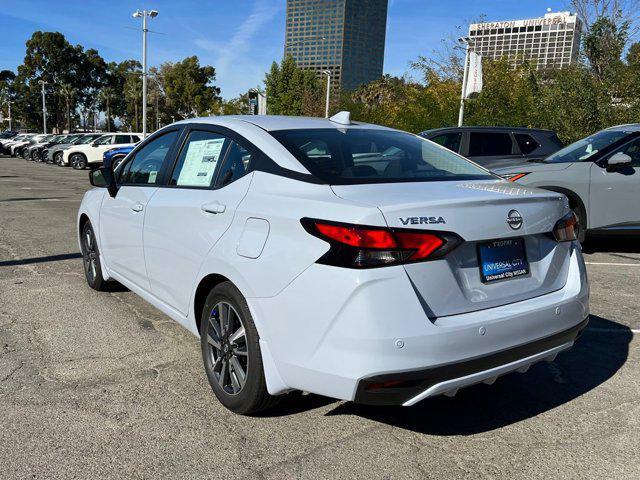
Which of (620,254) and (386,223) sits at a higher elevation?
(386,223)

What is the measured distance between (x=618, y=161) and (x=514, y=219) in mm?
5348

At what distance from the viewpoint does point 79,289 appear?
216 inches

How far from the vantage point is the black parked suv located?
1012cm

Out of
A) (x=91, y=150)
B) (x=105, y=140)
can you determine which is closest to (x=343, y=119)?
(x=91, y=150)

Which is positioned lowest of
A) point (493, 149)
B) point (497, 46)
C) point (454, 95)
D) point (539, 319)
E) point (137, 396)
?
point (137, 396)

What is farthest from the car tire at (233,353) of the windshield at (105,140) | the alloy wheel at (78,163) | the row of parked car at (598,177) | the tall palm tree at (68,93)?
the tall palm tree at (68,93)

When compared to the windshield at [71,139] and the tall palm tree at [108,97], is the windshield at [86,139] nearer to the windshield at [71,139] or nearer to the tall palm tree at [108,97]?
the windshield at [71,139]

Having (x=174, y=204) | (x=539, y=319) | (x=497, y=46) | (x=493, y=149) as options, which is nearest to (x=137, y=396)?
(x=174, y=204)

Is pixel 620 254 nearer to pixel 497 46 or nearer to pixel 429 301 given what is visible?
pixel 429 301

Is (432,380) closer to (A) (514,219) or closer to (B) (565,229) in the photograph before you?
(A) (514,219)

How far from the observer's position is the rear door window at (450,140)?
1054 centimetres

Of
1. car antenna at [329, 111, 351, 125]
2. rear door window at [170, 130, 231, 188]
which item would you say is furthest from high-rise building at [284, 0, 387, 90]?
rear door window at [170, 130, 231, 188]

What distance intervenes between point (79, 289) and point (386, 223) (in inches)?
160

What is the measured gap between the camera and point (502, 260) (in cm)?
271
